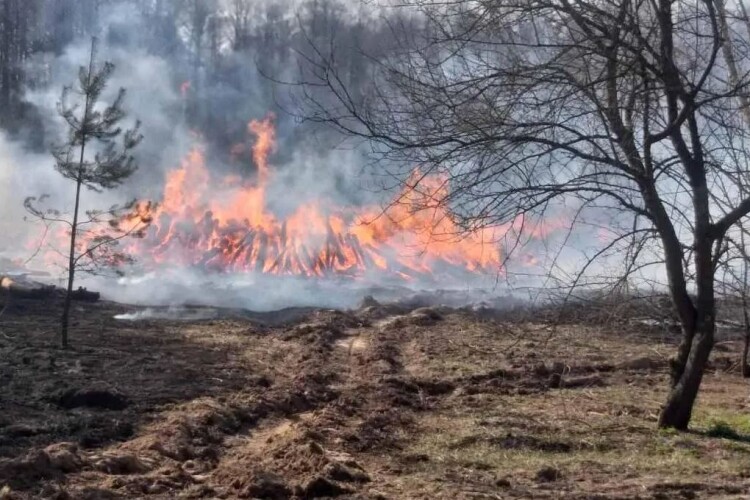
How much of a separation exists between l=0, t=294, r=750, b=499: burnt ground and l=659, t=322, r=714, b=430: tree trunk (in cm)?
22

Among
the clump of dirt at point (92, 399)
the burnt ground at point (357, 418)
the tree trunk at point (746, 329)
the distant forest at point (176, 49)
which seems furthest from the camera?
the distant forest at point (176, 49)

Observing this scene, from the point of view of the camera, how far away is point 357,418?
9281 mm

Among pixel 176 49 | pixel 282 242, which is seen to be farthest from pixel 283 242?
pixel 176 49

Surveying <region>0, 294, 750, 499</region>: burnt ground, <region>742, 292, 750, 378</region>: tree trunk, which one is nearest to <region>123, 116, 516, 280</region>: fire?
<region>0, 294, 750, 499</region>: burnt ground

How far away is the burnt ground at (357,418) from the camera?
6191 millimetres

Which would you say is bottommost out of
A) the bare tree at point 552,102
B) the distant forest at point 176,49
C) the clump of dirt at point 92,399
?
the clump of dirt at point 92,399

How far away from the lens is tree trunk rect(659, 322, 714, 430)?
7891mm

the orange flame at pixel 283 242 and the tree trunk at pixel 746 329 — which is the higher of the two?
the orange flame at pixel 283 242

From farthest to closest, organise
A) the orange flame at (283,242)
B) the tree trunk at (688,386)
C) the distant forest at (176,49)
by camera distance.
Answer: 1. the distant forest at (176,49)
2. the orange flame at (283,242)
3. the tree trunk at (688,386)

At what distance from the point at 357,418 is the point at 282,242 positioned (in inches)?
1019

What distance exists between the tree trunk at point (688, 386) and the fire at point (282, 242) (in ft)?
77.3

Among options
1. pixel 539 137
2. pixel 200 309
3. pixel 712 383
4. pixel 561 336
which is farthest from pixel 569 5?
pixel 200 309

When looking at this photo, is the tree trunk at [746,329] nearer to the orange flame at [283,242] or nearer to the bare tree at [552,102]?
the bare tree at [552,102]

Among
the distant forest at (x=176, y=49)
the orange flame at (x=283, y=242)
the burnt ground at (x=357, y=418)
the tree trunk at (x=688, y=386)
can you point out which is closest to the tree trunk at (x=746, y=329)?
the burnt ground at (x=357, y=418)
